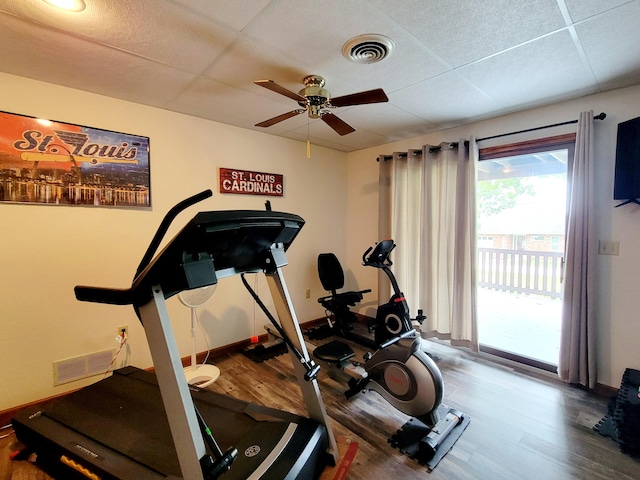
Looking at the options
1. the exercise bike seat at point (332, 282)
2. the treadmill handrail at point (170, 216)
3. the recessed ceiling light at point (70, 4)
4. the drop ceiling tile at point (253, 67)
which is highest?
the drop ceiling tile at point (253, 67)

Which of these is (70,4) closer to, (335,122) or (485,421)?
(335,122)

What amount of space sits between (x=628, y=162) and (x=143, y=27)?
3344mm

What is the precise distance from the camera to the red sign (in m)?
2.97

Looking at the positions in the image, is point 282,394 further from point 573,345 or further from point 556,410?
point 573,345

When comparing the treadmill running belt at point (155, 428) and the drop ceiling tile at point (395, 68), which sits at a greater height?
the drop ceiling tile at point (395, 68)

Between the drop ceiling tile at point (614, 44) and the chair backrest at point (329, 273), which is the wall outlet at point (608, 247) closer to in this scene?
the drop ceiling tile at point (614, 44)

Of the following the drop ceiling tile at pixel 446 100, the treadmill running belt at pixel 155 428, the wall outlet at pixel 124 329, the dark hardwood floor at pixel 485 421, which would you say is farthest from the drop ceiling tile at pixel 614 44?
the wall outlet at pixel 124 329

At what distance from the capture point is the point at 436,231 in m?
3.15

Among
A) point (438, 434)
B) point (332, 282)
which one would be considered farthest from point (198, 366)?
point (438, 434)

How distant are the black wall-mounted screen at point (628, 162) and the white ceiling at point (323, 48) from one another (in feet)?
1.15

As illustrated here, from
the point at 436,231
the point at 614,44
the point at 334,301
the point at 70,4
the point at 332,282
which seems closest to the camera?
the point at 70,4

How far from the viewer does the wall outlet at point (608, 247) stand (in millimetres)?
2191

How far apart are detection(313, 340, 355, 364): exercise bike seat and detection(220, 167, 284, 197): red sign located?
1857 mm

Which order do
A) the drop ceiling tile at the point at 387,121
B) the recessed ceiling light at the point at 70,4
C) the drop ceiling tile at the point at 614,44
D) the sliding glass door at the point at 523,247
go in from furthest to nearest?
the sliding glass door at the point at 523,247 < the drop ceiling tile at the point at 387,121 < the drop ceiling tile at the point at 614,44 < the recessed ceiling light at the point at 70,4
